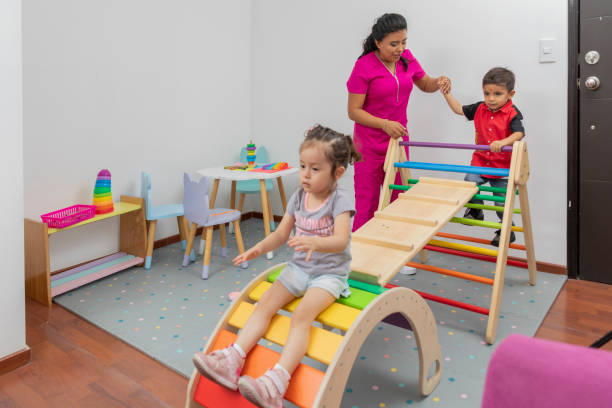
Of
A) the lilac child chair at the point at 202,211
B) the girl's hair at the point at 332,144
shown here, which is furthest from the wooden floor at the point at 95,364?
the girl's hair at the point at 332,144

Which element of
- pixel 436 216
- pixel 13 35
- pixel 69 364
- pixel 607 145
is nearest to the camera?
pixel 13 35

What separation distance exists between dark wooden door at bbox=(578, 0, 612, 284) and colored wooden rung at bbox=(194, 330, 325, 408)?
6.90 ft

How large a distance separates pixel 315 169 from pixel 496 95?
1.40 m

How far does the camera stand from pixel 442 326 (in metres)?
2.18

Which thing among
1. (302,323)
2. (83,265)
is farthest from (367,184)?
(83,265)

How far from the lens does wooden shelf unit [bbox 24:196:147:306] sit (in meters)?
2.38

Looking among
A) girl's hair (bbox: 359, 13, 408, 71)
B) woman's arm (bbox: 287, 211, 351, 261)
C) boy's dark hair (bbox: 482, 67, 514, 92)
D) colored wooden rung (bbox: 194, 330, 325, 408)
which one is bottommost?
colored wooden rung (bbox: 194, 330, 325, 408)

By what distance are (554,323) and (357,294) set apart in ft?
3.94

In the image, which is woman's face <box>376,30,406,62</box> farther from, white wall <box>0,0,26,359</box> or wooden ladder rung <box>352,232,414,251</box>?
white wall <box>0,0,26,359</box>

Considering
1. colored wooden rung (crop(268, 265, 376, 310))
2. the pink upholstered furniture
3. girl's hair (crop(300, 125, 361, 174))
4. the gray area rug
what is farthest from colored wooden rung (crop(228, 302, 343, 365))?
the pink upholstered furniture

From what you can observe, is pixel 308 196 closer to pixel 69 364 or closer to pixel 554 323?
pixel 69 364

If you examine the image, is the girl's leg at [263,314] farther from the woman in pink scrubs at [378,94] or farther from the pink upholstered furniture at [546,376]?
the woman in pink scrubs at [378,94]

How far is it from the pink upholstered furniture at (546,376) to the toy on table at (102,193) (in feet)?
8.07

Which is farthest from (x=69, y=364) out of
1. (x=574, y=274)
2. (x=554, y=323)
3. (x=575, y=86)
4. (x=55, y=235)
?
(x=575, y=86)
